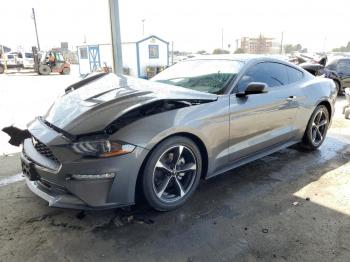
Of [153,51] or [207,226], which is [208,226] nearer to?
[207,226]

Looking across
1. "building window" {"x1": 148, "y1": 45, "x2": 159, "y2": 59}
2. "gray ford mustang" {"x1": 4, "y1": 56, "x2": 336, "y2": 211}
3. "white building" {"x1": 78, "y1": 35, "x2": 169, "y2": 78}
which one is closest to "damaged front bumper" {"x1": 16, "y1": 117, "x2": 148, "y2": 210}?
"gray ford mustang" {"x1": 4, "y1": 56, "x2": 336, "y2": 211}

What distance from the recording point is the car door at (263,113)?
3420mm

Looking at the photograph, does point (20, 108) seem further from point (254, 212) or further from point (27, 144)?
point (254, 212)

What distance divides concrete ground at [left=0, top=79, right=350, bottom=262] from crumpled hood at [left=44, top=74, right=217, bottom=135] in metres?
0.90

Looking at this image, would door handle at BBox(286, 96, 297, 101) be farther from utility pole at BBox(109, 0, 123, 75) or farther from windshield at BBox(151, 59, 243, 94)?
utility pole at BBox(109, 0, 123, 75)

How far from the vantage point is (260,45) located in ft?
117

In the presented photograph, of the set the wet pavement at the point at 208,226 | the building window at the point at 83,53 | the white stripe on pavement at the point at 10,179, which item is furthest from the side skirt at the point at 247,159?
the building window at the point at 83,53

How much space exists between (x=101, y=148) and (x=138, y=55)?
18291 millimetres

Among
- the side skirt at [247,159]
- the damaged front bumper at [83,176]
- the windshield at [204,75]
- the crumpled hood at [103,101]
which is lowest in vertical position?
the side skirt at [247,159]

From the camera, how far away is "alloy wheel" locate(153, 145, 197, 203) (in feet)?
9.61

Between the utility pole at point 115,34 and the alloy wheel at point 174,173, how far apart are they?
10.1ft

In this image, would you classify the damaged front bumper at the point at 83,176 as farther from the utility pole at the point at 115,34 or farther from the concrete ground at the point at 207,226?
the utility pole at the point at 115,34

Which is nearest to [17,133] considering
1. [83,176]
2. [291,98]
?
[83,176]

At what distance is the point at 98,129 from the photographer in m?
2.60
